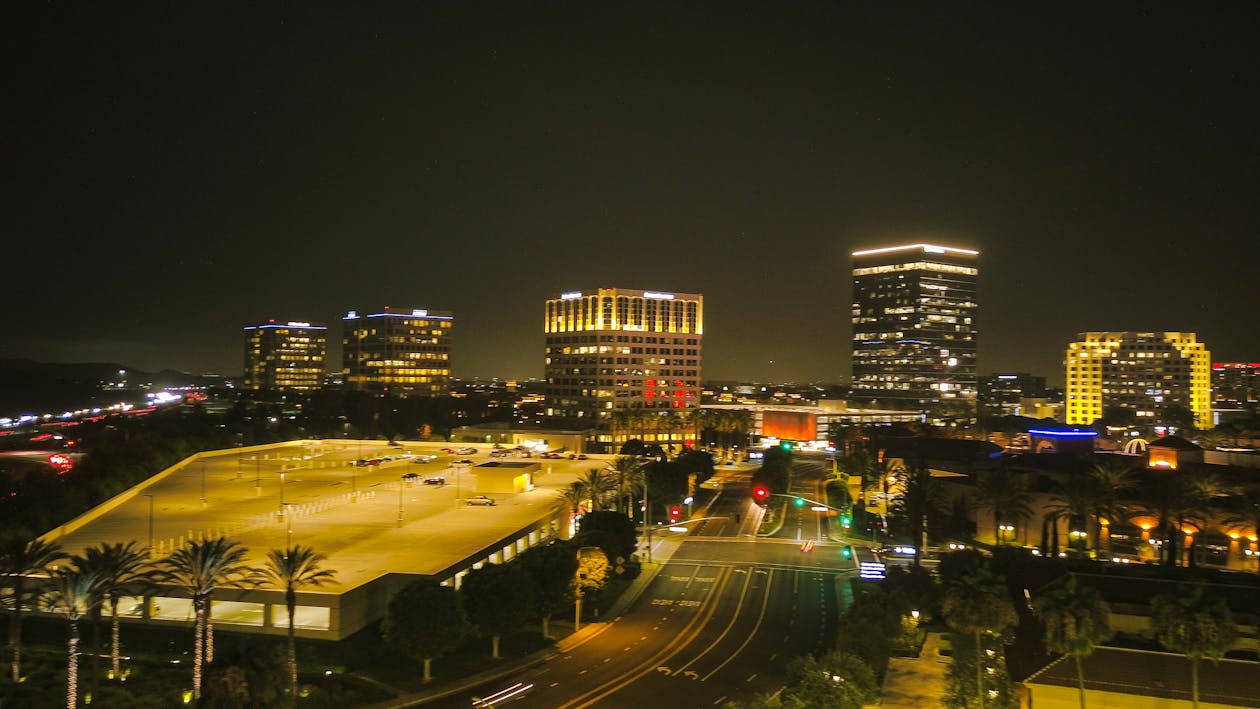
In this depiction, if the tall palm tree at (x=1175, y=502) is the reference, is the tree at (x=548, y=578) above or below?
below

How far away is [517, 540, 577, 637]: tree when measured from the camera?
160 ft

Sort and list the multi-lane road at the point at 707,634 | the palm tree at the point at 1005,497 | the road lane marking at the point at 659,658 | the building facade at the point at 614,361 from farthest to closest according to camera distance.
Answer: the building facade at the point at 614,361, the palm tree at the point at 1005,497, the multi-lane road at the point at 707,634, the road lane marking at the point at 659,658

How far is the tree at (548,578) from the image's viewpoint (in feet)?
160

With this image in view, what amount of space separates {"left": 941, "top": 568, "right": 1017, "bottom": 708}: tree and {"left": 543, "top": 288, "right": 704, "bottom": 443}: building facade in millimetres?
148922

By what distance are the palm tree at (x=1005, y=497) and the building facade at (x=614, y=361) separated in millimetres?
112583

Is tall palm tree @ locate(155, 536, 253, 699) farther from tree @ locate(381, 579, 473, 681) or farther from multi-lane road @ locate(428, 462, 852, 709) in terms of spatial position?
multi-lane road @ locate(428, 462, 852, 709)

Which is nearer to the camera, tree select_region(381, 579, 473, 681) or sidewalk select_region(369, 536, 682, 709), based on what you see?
sidewalk select_region(369, 536, 682, 709)

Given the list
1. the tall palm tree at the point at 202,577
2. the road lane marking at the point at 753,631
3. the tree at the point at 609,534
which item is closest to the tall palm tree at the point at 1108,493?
the road lane marking at the point at 753,631

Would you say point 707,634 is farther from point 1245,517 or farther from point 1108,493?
point 1245,517

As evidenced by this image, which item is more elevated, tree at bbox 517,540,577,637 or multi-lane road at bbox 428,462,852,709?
tree at bbox 517,540,577,637

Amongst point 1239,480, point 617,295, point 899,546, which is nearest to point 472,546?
point 899,546

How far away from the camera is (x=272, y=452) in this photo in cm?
12044

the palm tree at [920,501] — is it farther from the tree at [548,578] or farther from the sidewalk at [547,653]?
the tree at [548,578]

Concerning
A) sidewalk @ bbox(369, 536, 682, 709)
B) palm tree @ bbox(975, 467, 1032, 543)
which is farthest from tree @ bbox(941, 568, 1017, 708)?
palm tree @ bbox(975, 467, 1032, 543)
